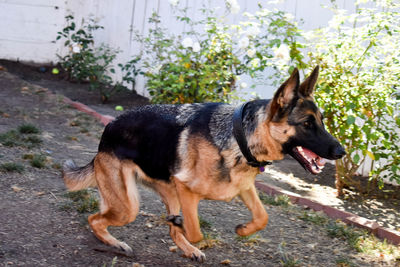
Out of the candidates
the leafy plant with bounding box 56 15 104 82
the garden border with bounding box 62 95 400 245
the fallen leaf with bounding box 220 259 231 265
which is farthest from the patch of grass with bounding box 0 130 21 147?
the leafy plant with bounding box 56 15 104 82

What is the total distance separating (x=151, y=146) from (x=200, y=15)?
5.95 metres

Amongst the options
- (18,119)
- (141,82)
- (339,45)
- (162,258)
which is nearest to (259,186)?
(339,45)

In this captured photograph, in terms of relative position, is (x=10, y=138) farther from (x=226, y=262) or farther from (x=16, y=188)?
(x=226, y=262)

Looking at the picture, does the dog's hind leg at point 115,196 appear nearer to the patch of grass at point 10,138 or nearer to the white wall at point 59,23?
the patch of grass at point 10,138

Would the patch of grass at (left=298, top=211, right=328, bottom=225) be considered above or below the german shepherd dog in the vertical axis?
below

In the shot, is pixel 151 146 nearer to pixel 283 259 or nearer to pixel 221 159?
pixel 221 159

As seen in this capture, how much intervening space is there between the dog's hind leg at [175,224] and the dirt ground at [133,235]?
0.08m

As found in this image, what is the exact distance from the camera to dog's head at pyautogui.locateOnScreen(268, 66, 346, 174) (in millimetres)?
3449

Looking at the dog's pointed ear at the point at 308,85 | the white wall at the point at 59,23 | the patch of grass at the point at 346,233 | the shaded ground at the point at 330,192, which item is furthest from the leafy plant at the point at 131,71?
the dog's pointed ear at the point at 308,85

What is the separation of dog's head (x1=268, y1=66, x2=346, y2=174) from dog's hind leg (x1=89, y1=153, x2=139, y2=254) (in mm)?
1204

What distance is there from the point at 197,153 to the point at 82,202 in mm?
1606

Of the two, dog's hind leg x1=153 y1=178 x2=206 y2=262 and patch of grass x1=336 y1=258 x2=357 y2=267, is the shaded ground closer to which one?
patch of grass x1=336 y1=258 x2=357 y2=267

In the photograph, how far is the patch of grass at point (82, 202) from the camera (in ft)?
15.3

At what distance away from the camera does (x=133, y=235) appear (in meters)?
4.47
